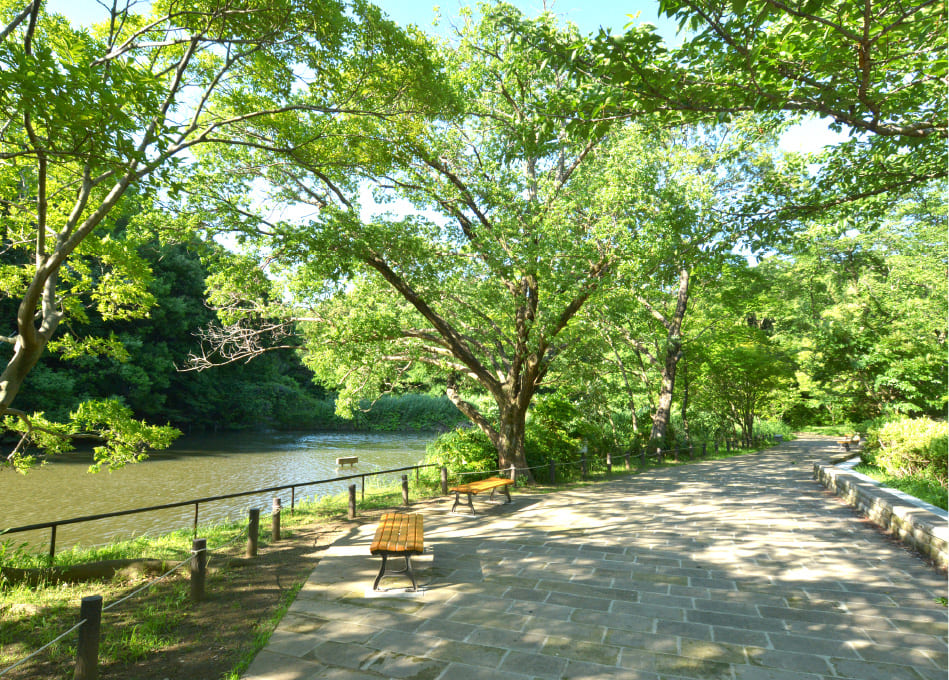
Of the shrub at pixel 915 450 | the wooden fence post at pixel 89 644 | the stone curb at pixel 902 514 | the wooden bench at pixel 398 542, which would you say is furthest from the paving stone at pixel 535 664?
the shrub at pixel 915 450

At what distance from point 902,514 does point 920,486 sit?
2.23 m

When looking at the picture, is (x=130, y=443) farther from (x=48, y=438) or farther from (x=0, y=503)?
(x=0, y=503)

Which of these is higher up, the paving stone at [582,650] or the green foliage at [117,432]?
the green foliage at [117,432]

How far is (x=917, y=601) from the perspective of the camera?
5078 mm

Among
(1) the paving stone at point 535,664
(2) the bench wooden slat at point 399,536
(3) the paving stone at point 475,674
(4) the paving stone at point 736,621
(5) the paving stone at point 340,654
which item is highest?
(2) the bench wooden slat at point 399,536

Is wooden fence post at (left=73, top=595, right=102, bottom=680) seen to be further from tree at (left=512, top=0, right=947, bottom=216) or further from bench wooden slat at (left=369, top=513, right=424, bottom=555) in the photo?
tree at (left=512, top=0, right=947, bottom=216)

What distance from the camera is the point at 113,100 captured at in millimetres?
4258

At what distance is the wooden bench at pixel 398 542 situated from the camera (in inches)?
215

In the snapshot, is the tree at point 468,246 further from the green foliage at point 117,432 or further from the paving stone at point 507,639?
the paving stone at point 507,639

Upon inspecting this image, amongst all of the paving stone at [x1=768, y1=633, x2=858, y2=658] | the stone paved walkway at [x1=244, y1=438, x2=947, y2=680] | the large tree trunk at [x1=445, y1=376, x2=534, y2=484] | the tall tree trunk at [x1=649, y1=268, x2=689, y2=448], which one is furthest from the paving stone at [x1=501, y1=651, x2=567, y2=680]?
the tall tree trunk at [x1=649, y1=268, x2=689, y2=448]

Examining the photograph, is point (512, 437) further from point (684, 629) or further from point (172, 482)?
point (172, 482)

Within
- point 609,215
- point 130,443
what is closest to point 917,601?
point 609,215

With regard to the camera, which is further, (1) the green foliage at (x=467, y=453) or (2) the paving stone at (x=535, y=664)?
(1) the green foliage at (x=467, y=453)

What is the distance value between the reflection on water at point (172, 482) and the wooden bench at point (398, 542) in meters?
7.06
